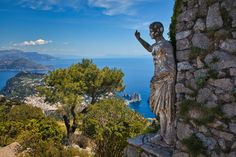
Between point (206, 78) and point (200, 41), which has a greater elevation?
point (200, 41)

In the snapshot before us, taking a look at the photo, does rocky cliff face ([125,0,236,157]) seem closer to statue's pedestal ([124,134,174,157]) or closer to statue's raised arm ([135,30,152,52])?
statue's pedestal ([124,134,174,157])

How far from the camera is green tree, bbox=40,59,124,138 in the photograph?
61.8 feet

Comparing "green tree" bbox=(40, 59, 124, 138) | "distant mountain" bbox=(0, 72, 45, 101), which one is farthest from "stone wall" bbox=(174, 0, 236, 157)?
"distant mountain" bbox=(0, 72, 45, 101)

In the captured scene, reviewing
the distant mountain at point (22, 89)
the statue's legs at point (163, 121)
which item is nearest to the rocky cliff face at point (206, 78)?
the statue's legs at point (163, 121)

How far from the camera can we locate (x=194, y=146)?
3.90 metres

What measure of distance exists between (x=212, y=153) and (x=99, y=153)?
4.50m

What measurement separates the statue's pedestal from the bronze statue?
0.45 feet

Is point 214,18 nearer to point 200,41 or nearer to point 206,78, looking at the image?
point 200,41

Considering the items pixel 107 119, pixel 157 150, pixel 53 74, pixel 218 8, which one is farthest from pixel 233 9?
pixel 53 74

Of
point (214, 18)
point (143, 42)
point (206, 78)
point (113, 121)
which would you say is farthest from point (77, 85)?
point (214, 18)

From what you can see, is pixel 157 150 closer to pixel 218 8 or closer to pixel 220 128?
pixel 220 128

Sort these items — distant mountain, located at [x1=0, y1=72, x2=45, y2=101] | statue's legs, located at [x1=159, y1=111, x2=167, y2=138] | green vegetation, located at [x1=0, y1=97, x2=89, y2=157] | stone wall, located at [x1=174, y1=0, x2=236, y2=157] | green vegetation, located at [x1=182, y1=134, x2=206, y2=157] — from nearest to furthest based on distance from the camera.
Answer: stone wall, located at [x1=174, y1=0, x2=236, y2=157] < green vegetation, located at [x1=182, y1=134, x2=206, y2=157] < statue's legs, located at [x1=159, y1=111, x2=167, y2=138] < green vegetation, located at [x1=0, y1=97, x2=89, y2=157] < distant mountain, located at [x1=0, y1=72, x2=45, y2=101]

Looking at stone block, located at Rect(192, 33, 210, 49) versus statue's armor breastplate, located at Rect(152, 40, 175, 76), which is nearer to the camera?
stone block, located at Rect(192, 33, 210, 49)

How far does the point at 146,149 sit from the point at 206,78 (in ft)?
5.87
